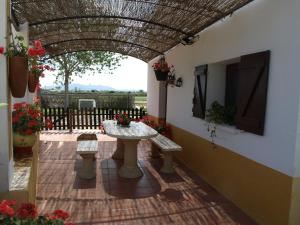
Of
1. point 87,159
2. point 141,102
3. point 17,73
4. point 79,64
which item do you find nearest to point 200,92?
point 87,159

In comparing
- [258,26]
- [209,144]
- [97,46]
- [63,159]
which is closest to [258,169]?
[209,144]

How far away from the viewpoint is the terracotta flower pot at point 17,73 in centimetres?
271

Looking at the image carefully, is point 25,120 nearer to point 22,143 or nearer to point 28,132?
point 28,132

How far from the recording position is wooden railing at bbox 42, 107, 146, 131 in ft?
36.4

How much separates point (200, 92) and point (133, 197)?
2492mm

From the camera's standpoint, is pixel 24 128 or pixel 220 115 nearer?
pixel 24 128

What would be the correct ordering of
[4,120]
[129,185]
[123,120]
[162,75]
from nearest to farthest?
1. [4,120]
2. [129,185]
3. [123,120]
4. [162,75]

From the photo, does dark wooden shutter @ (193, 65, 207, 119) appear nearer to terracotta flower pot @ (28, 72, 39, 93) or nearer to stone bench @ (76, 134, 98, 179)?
stone bench @ (76, 134, 98, 179)

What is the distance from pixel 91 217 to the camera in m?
3.86

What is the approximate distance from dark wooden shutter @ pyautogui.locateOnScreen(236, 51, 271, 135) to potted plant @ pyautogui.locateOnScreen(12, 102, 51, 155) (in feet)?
9.68

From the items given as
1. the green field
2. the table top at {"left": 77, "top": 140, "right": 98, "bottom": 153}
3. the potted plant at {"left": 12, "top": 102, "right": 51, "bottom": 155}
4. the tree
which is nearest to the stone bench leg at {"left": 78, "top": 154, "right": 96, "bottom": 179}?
the table top at {"left": 77, "top": 140, "right": 98, "bottom": 153}

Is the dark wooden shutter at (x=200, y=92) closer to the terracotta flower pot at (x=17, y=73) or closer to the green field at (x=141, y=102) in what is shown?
A: the terracotta flower pot at (x=17, y=73)

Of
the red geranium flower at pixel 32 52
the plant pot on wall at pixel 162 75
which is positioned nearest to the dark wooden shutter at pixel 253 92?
the red geranium flower at pixel 32 52

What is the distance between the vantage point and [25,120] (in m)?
3.83
